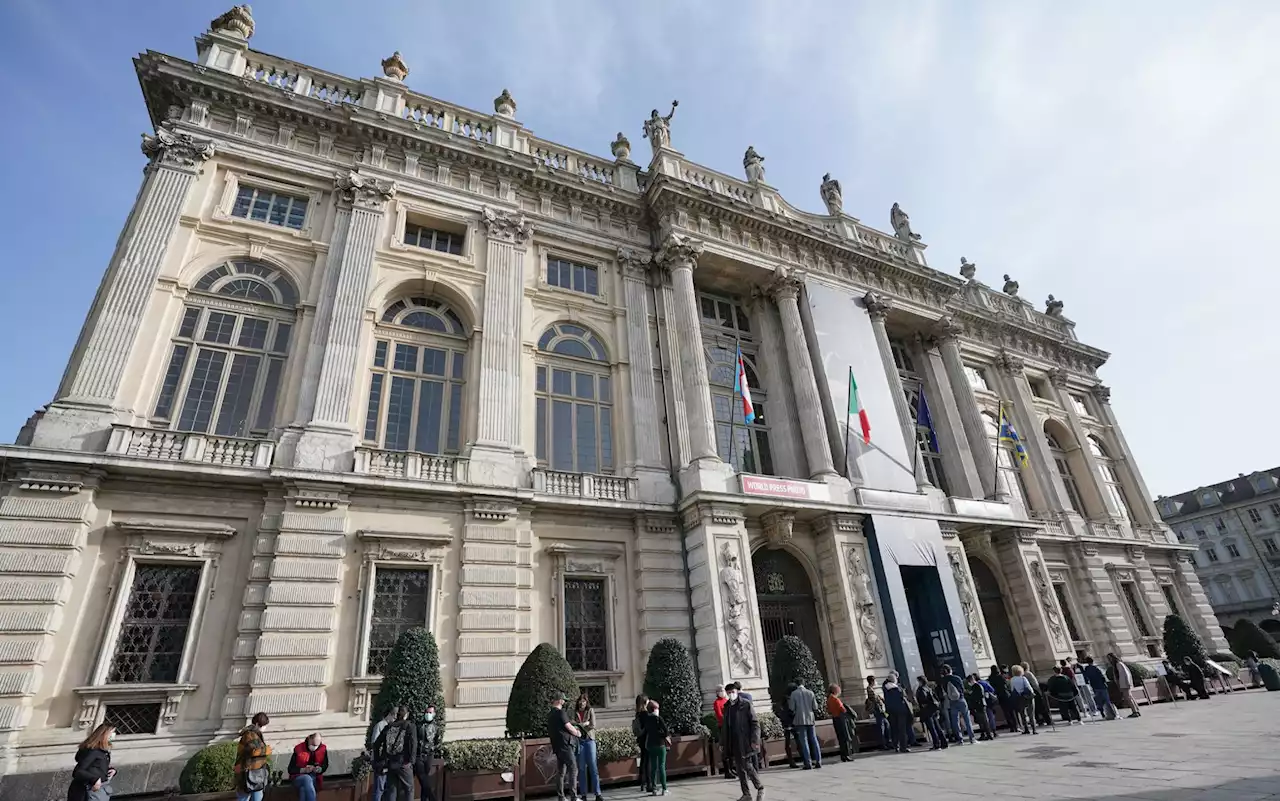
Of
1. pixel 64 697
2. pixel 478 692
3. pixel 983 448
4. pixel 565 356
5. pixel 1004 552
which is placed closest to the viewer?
pixel 64 697

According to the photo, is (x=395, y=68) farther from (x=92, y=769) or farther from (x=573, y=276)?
(x=92, y=769)

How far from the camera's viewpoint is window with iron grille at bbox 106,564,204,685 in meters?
11.5

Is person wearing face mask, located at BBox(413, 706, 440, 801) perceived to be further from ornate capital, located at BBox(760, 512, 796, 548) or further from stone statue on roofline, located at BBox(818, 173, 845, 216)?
stone statue on roofline, located at BBox(818, 173, 845, 216)

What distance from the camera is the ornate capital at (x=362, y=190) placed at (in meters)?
17.8

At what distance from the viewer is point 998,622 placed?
22.6 m

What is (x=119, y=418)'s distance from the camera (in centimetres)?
1297

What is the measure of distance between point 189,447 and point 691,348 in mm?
13069

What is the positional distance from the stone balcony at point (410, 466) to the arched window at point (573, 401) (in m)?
2.63

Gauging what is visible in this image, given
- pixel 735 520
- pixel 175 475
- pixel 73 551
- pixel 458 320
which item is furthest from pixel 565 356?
pixel 73 551

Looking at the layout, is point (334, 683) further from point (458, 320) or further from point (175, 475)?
point (458, 320)

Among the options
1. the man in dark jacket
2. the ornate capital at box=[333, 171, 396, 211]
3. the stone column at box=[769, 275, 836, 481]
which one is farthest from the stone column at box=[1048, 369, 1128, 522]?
the ornate capital at box=[333, 171, 396, 211]

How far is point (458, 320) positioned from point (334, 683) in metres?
10.0

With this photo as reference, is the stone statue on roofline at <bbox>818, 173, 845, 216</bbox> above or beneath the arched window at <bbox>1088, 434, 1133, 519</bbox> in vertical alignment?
above

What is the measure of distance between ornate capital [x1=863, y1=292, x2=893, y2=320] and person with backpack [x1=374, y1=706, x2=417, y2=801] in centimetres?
2186
